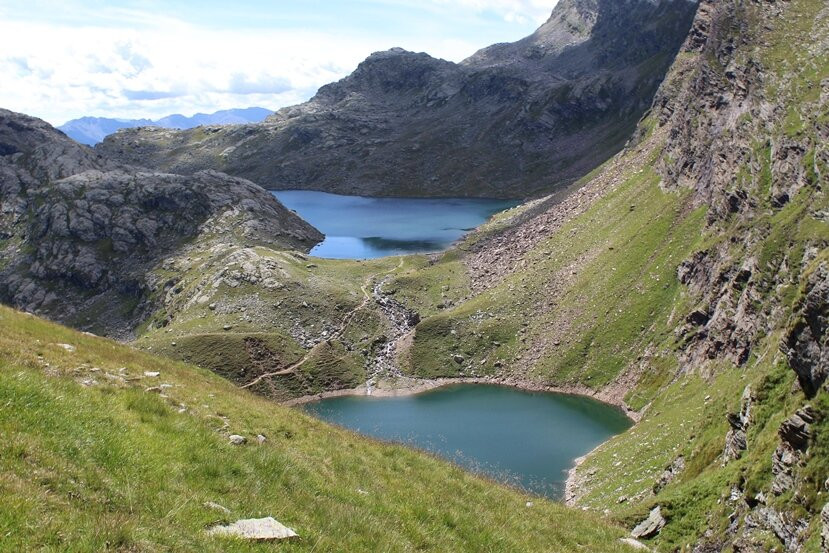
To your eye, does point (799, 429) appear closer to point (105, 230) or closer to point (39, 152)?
→ point (105, 230)

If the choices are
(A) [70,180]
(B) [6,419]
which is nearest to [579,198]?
(A) [70,180]

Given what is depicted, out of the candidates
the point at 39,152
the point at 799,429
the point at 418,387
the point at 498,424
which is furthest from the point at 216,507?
the point at 39,152

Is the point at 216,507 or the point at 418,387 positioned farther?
the point at 418,387

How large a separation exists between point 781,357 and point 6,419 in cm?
3468

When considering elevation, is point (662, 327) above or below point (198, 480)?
below

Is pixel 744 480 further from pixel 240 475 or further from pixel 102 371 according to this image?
pixel 102 371

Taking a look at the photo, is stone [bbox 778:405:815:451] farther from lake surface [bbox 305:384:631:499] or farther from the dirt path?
the dirt path

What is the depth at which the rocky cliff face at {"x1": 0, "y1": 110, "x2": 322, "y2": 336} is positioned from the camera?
139 metres

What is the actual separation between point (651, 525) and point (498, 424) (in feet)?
167

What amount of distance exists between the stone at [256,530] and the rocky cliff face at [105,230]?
408 feet

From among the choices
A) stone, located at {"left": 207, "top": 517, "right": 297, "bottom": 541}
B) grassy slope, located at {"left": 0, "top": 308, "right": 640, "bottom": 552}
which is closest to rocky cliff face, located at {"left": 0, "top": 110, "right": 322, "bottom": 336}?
grassy slope, located at {"left": 0, "top": 308, "right": 640, "bottom": 552}

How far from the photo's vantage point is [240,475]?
16.5 m

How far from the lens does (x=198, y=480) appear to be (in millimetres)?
15242

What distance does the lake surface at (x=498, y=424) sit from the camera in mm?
69938
